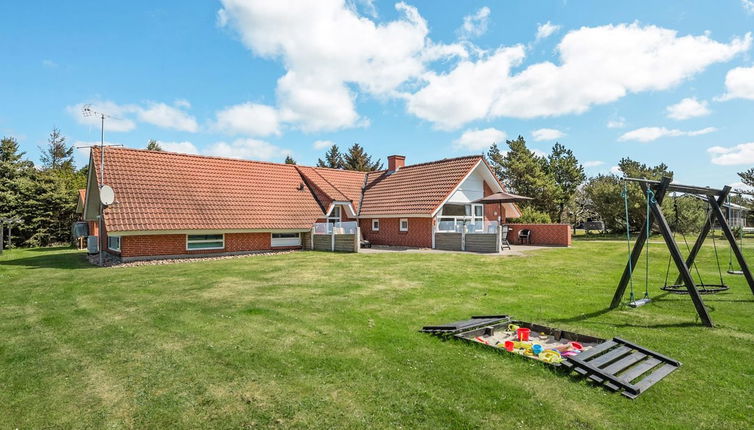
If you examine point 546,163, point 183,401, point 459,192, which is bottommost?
point 183,401

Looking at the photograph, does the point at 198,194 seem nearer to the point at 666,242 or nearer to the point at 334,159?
the point at 666,242

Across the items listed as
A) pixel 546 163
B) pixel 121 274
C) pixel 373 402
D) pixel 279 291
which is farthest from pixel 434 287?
pixel 546 163

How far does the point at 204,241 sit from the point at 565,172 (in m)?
39.6

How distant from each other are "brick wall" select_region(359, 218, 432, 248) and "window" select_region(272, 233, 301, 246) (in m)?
4.98

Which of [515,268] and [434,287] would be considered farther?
[515,268]

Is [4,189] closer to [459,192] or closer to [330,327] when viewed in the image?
[459,192]

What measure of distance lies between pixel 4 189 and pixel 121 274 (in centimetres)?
2614

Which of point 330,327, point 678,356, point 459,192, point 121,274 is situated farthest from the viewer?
point 459,192

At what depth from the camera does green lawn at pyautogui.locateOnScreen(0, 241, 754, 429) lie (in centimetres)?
405

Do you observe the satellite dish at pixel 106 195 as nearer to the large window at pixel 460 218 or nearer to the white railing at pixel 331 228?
the white railing at pixel 331 228

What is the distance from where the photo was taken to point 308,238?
22953 mm

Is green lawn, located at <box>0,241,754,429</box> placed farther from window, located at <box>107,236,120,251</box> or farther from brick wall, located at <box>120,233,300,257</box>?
window, located at <box>107,236,120,251</box>

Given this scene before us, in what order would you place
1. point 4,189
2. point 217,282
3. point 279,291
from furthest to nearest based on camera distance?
point 4,189
point 217,282
point 279,291

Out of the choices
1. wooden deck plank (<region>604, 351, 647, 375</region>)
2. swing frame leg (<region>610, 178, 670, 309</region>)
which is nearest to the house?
swing frame leg (<region>610, 178, 670, 309</region>)
